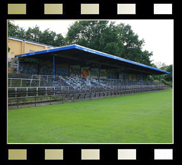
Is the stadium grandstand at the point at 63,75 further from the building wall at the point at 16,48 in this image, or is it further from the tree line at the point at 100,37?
the tree line at the point at 100,37

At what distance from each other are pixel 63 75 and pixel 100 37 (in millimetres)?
13966

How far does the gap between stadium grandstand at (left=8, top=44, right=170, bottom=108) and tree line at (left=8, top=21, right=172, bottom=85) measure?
544cm

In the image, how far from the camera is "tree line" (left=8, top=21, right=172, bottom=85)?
36469 millimetres

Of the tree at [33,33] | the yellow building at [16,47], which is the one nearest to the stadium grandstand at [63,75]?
the yellow building at [16,47]

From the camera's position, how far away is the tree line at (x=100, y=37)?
36.5 m

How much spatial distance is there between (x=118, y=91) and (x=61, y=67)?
9329 mm

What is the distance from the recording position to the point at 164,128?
5668 mm

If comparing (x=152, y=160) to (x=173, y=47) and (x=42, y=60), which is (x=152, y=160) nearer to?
(x=173, y=47)

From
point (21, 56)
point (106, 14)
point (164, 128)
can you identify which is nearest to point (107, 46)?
point (21, 56)

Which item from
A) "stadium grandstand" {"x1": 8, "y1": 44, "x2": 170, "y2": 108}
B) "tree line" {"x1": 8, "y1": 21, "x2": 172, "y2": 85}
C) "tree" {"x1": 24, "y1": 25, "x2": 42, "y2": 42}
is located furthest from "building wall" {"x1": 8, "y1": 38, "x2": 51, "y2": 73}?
"tree" {"x1": 24, "y1": 25, "x2": 42, "y2": 42}

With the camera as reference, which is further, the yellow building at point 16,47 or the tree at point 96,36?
Result: the tree at point 96,36

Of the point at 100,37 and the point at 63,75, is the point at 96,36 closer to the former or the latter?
the point at 100,37

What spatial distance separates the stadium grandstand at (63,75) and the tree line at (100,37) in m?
5.44

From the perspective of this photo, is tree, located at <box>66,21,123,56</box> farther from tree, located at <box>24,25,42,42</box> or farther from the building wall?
the building wall
